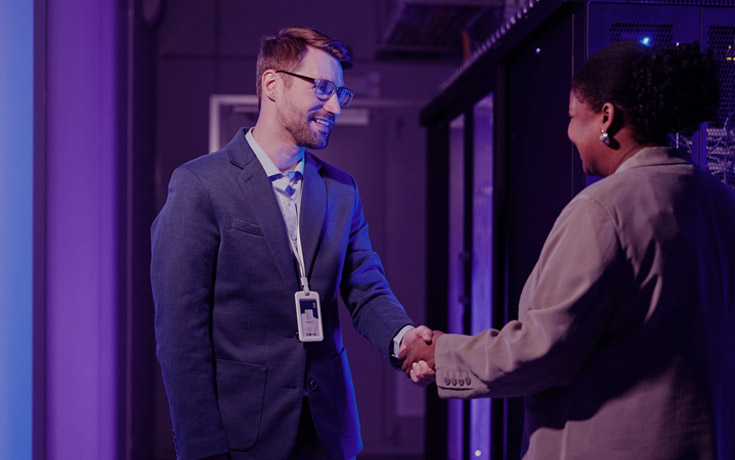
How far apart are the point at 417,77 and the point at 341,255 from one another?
342 cm

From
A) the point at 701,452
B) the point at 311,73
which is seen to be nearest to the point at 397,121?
the point at 311,73

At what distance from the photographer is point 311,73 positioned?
1944 mm

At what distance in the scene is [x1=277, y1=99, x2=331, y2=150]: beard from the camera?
189 centimetres

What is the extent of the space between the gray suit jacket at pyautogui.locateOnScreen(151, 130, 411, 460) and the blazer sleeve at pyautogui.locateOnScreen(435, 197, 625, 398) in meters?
0.55

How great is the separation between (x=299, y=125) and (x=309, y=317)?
59 cm

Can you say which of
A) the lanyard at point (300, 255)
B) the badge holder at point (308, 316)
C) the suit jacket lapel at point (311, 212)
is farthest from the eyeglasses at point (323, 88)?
the badge holder at point (308, 316)

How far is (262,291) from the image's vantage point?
5.55 feet

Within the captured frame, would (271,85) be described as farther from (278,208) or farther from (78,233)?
(78,233)

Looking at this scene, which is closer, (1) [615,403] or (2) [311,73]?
(1) [615,403]

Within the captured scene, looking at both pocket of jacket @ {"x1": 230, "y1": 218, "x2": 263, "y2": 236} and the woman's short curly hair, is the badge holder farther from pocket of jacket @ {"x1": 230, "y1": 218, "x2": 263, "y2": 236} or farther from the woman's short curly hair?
the woman's short curly hair

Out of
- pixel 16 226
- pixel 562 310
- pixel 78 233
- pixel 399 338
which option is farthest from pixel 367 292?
pixel 78 233

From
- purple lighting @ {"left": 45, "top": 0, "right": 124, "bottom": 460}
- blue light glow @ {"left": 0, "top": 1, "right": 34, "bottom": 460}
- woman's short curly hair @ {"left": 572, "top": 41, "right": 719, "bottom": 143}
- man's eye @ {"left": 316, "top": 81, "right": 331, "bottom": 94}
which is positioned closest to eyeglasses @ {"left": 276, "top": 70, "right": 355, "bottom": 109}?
man's eye @ {"left": 316, "top": 81, "right": 331, "bottom": 94}

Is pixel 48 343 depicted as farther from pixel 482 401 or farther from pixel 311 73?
pixel 482 401

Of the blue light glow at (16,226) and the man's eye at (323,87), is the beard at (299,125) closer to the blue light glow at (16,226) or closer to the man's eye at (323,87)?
the man's eye at (323,87)
